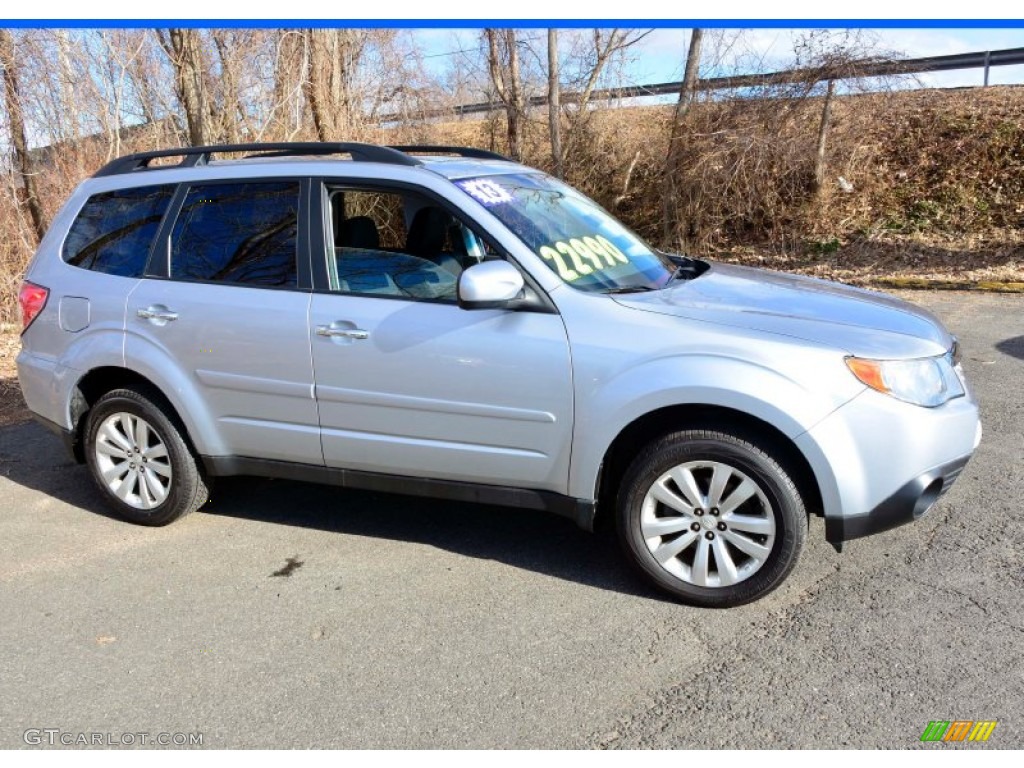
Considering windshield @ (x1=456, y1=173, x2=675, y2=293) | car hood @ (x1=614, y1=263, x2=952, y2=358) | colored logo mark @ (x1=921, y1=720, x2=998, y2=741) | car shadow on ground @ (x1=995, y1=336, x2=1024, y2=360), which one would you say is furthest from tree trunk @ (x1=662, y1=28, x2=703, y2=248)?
colored logo mark @ (x1=921, y1=720, x2=998, y2=741)

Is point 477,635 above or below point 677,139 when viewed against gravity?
below

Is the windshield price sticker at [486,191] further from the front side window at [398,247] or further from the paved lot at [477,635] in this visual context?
the paved lot at [477,635]

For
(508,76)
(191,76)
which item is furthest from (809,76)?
(191,76)

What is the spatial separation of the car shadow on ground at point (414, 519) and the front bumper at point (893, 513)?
31.4 inches

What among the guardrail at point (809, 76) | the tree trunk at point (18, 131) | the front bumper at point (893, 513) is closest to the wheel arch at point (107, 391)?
the front bumper at point (893, 513)

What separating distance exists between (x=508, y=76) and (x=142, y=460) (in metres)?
11.6

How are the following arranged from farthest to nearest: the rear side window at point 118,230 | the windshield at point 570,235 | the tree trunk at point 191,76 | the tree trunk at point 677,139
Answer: the tree trunk at point 677,139 < the tree trunk at point 191,76 < the rear side window at point 118,230 < the windshield at point 570,235

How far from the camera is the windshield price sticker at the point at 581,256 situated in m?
4.01

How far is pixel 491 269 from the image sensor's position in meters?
3.74

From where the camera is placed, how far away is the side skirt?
393 cm

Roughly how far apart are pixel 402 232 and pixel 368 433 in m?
1.02

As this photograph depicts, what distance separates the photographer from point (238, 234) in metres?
4.50

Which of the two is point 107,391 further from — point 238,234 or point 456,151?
point 456,151

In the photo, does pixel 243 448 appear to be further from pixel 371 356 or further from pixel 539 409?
pixel 539 409
